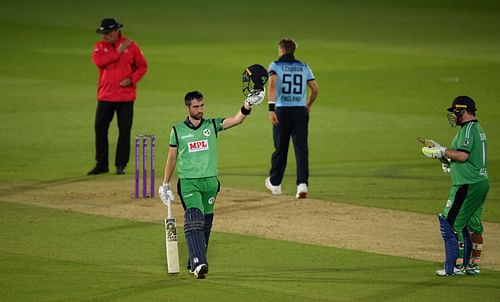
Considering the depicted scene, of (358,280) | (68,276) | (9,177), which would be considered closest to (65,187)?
(9,177)

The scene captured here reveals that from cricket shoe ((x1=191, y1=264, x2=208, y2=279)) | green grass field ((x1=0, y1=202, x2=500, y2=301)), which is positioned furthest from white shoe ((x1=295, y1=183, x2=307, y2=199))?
cricket shoe ((x1=191, y1=264, x2=208, y2=279))

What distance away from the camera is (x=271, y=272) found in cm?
1279

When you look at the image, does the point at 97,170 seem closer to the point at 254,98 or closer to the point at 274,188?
the point at 274,188

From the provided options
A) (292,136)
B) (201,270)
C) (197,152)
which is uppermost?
(292,136)

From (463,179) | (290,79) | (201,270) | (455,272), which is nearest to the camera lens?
(201,270)

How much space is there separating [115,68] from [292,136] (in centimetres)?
347

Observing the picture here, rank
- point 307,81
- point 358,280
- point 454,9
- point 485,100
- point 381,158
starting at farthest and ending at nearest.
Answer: point 454,9, point 485,100, point 381,158, point 307,81, point 358,280

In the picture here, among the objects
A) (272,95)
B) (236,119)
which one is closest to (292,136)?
(272,95)

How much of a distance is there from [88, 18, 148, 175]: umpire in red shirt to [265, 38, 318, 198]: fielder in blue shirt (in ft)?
9.64

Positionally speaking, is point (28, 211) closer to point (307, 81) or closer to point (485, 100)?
point (307, 81)

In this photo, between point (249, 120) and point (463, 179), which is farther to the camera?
point (249, 120)

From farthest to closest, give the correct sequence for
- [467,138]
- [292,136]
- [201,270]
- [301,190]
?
[292,136]
[301,190]
[467,138]
[201,270]

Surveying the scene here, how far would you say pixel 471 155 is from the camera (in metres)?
12.4

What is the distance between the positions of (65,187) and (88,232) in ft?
10.9
